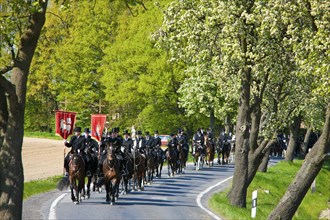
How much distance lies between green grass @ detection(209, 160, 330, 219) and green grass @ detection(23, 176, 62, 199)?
6162 mm

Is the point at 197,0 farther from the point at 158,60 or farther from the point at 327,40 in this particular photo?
the point at 158,60

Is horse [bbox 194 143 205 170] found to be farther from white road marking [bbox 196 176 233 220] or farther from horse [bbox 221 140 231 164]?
white road marking [bbox 196 176 233 220]

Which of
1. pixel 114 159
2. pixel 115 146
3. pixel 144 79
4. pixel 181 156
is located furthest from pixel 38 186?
pixel 144 79

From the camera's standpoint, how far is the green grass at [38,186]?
24163 mm

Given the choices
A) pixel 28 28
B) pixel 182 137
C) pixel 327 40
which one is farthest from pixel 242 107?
pixel 182 137

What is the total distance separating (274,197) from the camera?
29828 millimetres

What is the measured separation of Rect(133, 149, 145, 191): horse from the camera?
87.1 ft

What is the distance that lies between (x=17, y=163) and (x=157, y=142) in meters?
17.9

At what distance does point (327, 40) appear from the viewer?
14938 mm

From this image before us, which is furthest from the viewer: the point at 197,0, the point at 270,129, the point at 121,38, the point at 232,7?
the point at 121,38

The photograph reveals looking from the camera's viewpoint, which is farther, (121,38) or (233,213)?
(121,38)

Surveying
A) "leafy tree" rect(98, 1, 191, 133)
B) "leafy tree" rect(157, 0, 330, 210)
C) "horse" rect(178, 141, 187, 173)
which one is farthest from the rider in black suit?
"leafy tree" rect(98, 1, 191, 133)

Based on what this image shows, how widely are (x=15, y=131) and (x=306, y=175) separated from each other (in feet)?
22.0

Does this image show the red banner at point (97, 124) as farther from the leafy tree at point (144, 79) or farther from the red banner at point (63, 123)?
the leafy tree at point (144, 79)
